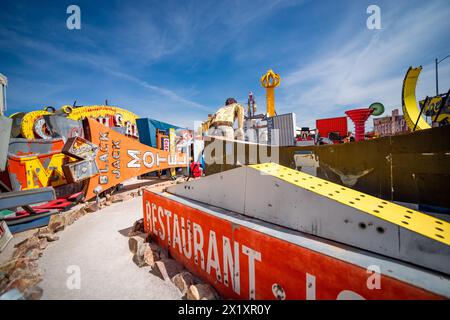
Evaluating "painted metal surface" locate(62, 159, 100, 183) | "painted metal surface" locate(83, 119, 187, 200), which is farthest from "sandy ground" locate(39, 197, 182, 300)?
"painted metal surface" locate(83, 119, 187, 200)

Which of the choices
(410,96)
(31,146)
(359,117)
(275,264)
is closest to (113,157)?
(31,146)

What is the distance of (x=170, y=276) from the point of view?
2.50 m

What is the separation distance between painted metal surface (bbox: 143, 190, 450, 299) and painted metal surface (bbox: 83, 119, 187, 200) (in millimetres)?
5090

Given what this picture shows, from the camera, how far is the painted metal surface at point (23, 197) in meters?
3.65

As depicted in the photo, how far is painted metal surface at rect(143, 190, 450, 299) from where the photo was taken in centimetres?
101

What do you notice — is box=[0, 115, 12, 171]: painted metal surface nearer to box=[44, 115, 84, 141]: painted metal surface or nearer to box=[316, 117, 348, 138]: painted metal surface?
box=[44, 115, 84, 141]: painted metal surface

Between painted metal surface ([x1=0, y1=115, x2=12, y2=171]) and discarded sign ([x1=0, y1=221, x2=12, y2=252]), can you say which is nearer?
discarded sign ([x1=0, y1=221, x2=12, y2=252])

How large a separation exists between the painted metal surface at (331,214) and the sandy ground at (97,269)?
1.50 meters

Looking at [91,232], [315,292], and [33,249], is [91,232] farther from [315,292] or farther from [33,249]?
[315,292]

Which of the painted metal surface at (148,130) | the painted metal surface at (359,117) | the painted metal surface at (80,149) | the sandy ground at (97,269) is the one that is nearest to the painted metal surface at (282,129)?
the painted metal surface at (148,130)
